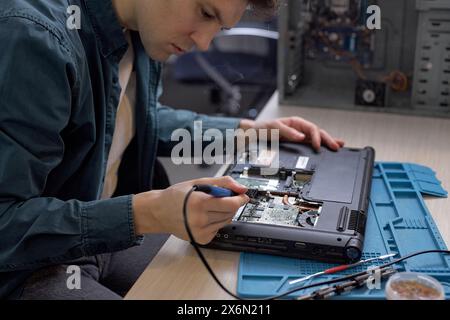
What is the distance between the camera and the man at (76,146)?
34.7 inches

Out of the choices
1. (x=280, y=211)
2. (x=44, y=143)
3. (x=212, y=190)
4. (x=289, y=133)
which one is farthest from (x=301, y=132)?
(x=44, y=143)

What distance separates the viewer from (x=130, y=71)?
1304mm

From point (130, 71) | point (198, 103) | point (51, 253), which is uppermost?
point (130, 71)

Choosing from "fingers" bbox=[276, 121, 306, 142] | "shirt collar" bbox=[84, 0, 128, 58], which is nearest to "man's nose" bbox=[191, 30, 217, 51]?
"shirt collar" bbox=[84, 0, 128, 58]

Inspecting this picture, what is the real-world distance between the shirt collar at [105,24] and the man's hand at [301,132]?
1.46ft

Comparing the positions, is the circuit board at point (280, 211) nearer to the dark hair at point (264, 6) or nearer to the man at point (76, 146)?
the man at point (76, 146)

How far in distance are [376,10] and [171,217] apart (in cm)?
99

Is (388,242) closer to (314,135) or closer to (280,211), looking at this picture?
(280,211)

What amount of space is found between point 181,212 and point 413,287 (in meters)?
0.37

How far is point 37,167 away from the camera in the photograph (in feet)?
2.96

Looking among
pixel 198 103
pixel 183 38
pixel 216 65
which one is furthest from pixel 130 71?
pixel 198 103
